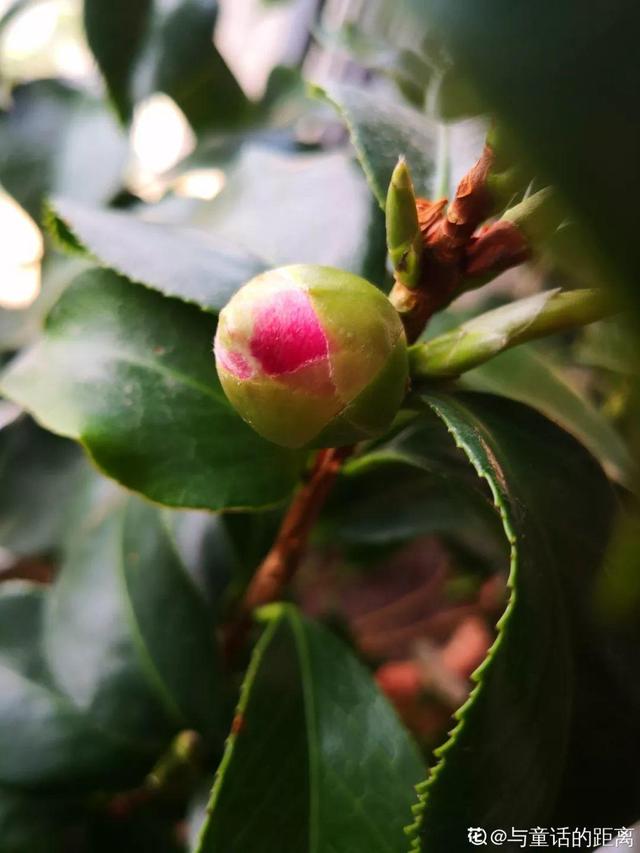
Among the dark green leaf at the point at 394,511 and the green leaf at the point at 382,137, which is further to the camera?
the dark green leaf at the point at 394,511

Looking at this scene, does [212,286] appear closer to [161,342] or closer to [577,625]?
[161,342]

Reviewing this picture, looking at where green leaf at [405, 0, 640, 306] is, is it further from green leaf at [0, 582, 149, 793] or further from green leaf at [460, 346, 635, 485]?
green leaf at [0, 582, 149, 793]

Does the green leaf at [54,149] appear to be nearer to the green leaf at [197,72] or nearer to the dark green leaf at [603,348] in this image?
the green leaf at [197,72]

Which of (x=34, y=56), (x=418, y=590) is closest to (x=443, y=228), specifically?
(x=418, y=590)

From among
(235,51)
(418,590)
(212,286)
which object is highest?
(212,286)

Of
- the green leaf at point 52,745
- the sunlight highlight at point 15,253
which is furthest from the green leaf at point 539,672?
the sunlight highlight at point 15,253

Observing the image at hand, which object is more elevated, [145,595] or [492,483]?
[492,483]
